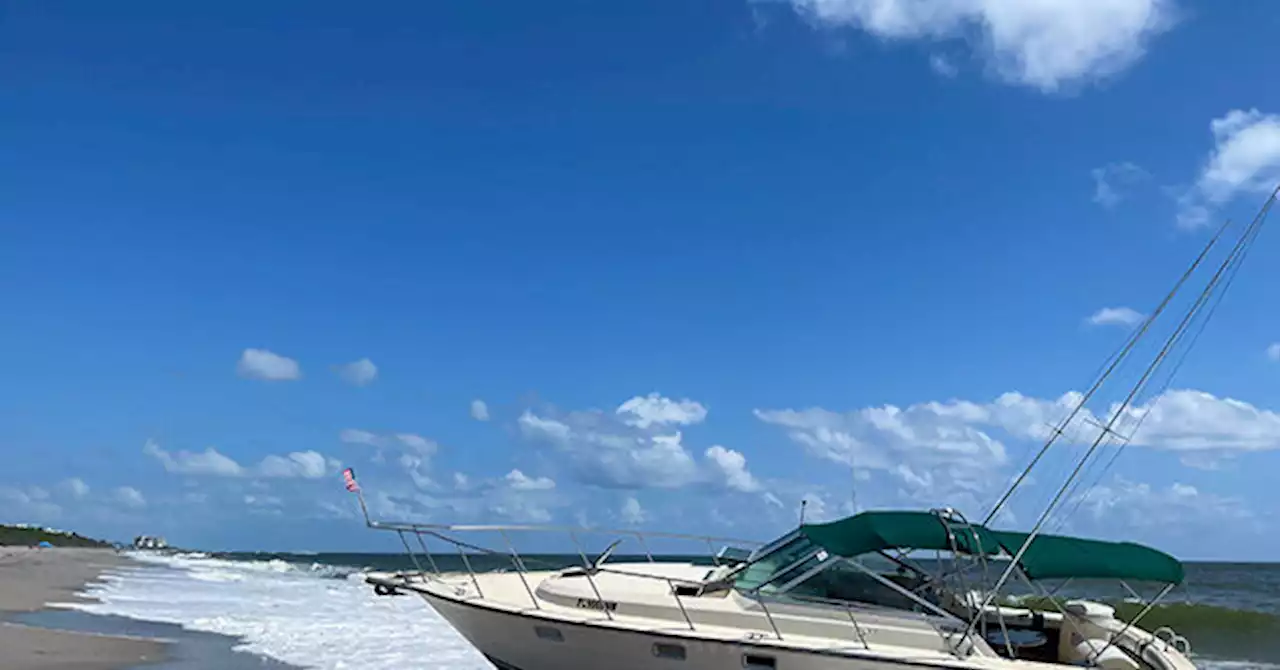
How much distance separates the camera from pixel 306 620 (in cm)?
2034

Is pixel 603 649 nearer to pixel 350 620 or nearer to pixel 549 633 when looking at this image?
pixel 549 633

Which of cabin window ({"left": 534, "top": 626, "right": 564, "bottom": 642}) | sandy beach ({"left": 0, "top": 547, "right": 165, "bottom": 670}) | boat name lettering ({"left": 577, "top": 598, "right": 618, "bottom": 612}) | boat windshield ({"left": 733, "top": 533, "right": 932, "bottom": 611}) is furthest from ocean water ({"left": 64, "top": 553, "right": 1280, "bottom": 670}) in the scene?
cabin window ({"left": 534, "top": 626, "right": 564, "bottom": 642})

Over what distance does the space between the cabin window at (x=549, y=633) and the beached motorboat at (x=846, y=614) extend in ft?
0.04

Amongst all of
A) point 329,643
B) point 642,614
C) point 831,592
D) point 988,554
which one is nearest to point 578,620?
point 642,614

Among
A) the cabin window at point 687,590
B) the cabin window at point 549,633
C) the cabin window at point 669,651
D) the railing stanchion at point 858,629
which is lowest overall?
the cabin window at point 669,651

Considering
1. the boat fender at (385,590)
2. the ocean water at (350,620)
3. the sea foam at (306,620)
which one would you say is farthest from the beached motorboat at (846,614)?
the sea foam at (306,620)

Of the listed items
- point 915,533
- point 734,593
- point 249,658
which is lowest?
point 249,658

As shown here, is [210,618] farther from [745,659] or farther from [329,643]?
[745,659]

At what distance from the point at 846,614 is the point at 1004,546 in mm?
1599

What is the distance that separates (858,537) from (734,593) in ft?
4.24

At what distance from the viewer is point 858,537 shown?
927 cm

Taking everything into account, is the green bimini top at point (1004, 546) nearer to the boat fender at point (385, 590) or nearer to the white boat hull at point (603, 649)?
the white boat hull at point (603, 649)

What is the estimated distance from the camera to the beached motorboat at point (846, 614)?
8531 mm

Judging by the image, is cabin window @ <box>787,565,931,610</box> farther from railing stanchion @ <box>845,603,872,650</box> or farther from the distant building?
the distant building
